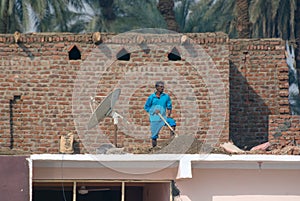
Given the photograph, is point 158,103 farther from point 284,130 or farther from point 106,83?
point 284,130

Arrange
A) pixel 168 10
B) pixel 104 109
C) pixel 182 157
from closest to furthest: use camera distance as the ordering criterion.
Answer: pixel 182 157, pixel 104 109, pixel 168 10

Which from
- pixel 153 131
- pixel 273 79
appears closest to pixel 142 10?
pixel 273 79

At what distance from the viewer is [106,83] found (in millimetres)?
19469

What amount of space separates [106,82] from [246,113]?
332cm

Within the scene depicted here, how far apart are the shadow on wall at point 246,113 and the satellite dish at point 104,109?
2.87m

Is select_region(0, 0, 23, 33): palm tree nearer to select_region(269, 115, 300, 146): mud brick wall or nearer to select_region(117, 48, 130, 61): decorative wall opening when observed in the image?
select_region(117, 48, 130, 61): decorative wall opening

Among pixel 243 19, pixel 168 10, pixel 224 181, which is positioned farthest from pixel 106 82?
pixel 243 19

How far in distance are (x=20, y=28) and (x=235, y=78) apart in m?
12.2

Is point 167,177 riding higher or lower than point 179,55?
lower

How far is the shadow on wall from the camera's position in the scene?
2078cm

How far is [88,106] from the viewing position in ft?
62.5

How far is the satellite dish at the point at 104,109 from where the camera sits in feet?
60.8

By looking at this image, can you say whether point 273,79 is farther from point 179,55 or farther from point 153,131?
point 153,131

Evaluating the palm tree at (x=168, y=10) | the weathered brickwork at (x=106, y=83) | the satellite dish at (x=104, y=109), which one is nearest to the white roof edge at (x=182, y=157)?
the satellite dish at (x=104, y=109)
